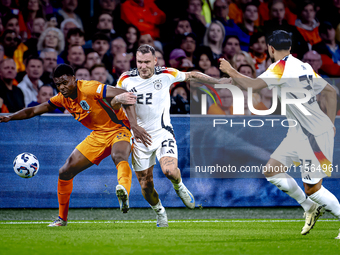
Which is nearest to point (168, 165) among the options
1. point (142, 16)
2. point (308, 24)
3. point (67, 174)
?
point (67, 174)

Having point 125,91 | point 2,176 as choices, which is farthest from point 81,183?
point 125,91

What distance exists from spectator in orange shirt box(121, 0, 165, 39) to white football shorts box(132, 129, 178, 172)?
4.84 m

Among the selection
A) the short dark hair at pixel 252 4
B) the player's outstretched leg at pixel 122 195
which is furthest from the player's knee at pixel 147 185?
the short dark hair at pixel 252 4

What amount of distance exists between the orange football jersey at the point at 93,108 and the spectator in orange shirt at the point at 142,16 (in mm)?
4234

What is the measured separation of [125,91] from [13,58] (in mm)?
4252

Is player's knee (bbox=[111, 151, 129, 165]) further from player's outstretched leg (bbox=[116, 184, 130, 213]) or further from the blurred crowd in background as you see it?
the blurred crowd in background

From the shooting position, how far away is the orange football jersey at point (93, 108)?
6.45 metres

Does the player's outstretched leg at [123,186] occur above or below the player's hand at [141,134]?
below

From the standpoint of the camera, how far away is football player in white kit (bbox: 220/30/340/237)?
17.0 ft

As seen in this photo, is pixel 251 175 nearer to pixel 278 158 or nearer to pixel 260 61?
pixel 278 158

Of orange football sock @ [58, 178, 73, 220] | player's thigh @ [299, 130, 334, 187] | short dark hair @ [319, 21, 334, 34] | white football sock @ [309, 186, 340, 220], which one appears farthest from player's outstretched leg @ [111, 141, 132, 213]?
short dark hair @ [319, 21, 334, 34]

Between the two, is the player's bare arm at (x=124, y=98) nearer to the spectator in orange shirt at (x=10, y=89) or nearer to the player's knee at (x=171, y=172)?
the player's knee at (x=171, y=172)

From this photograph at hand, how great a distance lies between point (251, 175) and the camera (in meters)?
7.93

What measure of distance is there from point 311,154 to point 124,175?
7.58ft
